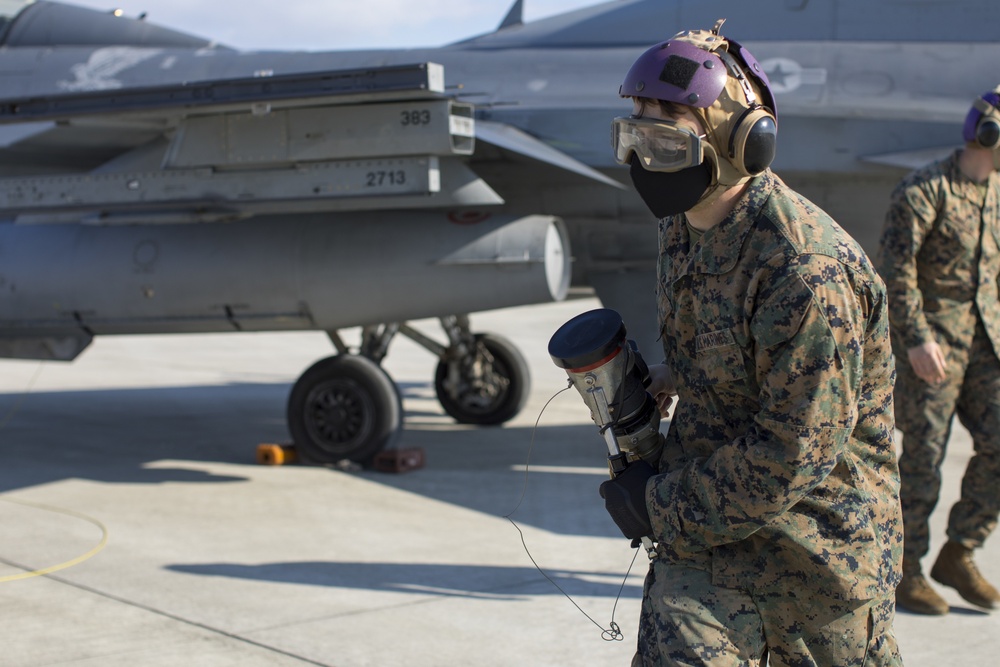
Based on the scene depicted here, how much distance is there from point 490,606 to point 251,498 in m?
2.87

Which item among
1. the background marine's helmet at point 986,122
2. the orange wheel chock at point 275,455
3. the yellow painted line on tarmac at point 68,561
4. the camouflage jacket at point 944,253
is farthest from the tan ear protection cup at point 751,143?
the orange wheel chock at point 275,455

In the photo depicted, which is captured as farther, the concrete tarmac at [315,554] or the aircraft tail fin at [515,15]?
the aircraft tail fin at [515,15]

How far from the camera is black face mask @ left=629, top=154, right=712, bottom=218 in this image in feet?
7.74

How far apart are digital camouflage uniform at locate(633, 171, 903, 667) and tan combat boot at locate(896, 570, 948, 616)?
8.63 ft

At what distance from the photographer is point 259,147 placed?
7871 millimetres

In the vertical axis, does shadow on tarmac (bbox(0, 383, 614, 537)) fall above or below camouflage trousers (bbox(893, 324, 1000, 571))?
below

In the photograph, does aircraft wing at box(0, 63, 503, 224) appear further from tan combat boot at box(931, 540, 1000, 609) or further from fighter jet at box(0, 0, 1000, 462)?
tan combat boot at box(931, 540, 1000, 609)

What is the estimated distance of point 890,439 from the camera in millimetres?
2508

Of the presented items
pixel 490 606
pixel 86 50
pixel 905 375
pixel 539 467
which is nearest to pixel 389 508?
pixel 539 467

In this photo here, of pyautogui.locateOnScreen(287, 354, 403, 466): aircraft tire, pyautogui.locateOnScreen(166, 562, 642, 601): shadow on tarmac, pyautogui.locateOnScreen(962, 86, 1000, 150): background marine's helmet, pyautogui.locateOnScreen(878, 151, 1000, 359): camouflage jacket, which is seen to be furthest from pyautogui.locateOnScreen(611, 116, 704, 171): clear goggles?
pyautogui.locateOnScreen(287, 354, 403, 466): aircraft tire

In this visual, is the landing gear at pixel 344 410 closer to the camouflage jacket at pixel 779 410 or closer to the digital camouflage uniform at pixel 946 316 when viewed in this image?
the digital camouflage uniform at pixel 946 316

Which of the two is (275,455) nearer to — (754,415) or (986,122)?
(986,122)

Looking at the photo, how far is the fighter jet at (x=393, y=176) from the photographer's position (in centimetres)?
767

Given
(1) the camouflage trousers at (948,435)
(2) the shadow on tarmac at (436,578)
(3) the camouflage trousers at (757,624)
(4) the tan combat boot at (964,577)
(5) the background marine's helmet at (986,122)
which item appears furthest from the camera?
(2) the shadow on tarmac at (436,578)
